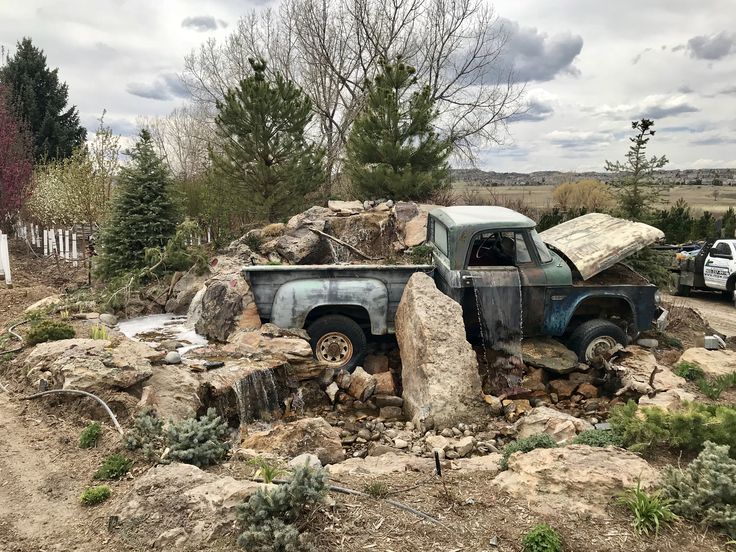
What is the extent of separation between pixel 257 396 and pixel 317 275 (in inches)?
75.6

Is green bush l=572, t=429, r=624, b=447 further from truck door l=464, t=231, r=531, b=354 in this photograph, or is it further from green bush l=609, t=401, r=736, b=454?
truck door l=464, t=231, r=531, b=354

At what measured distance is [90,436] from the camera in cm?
487

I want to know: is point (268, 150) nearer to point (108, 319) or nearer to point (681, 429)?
point (108, 319)

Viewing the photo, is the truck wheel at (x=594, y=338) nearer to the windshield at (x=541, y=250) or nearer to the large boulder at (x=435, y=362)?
the windshield at (x=541, y=250)

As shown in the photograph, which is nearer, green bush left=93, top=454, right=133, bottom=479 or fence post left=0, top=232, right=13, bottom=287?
green bush left=93, top=454, right=133, bottom=479

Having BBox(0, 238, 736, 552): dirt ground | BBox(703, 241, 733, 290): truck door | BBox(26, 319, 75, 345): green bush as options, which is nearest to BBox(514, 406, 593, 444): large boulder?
BBox(0, 238, 736, 552): dirt ground

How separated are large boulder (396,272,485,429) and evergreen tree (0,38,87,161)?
27734mm

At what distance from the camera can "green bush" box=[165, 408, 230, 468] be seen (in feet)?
13.8

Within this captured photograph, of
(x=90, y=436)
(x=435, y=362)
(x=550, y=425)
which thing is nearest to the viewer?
(x=90, y=436)

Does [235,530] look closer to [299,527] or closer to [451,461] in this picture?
[299,527]

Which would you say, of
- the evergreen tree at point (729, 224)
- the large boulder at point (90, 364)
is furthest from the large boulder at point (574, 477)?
the evergreen tree at point (729, 224)

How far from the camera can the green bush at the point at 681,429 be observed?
416 cm

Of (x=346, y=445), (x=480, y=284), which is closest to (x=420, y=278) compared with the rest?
(x=480, y=284)

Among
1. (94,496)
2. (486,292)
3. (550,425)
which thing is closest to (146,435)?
(94,496)
